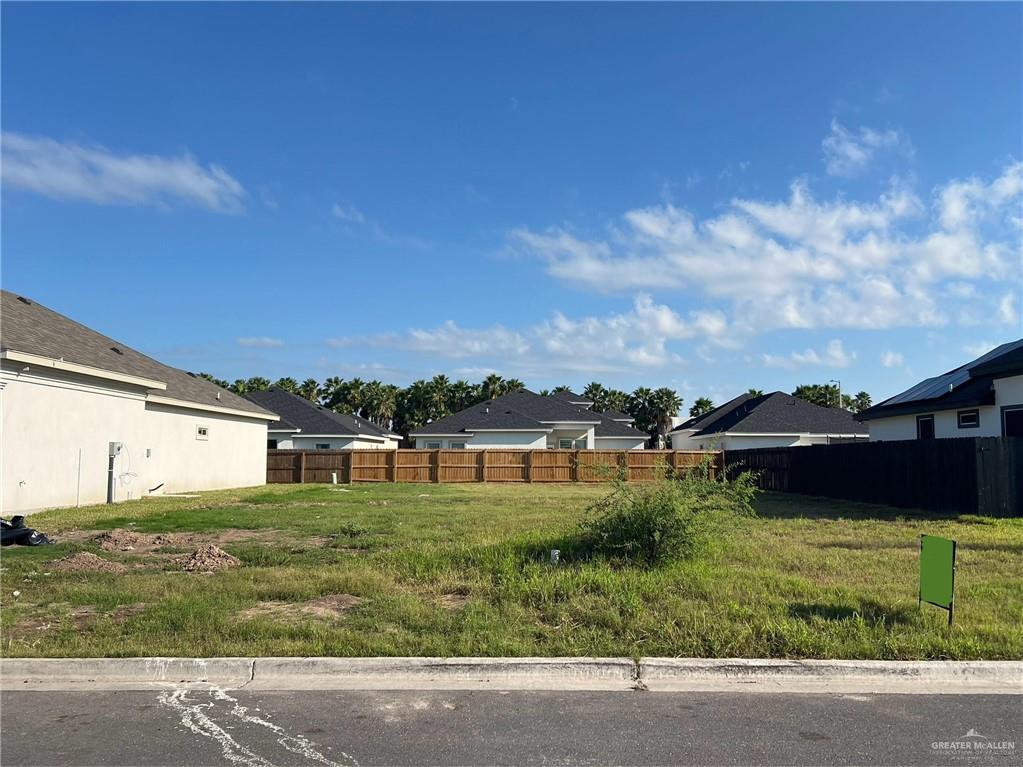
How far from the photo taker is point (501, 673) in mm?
6133

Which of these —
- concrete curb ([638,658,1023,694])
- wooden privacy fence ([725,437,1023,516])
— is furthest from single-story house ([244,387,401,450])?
concrete curb ([638,658,1023,694])

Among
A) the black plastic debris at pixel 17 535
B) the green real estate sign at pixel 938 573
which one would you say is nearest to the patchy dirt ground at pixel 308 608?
the green real estate sign at pixel 938 573

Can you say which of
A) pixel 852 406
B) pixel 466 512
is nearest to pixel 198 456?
pixel 466 512

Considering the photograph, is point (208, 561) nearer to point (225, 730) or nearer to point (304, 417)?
point (225, 730)

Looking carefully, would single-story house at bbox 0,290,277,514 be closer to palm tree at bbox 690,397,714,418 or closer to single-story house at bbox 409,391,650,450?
single-story house at bbox 409,391,650,450

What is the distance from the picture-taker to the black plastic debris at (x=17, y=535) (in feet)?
37.7

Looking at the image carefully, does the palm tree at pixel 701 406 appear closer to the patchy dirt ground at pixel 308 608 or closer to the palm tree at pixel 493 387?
the palm tree at pixel 493 387

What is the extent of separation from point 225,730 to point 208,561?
18.1 ft

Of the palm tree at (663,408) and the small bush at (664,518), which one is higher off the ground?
the palm tree at (663,408)

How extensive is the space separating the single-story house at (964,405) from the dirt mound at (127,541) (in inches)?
727

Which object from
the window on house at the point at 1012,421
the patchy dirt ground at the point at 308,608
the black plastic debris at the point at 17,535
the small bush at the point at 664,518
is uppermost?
the window on house at the point at 1012,421

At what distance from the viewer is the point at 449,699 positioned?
5699 mm

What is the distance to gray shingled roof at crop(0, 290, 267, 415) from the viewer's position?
1748 cm

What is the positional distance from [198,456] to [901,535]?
21523 millimetres
